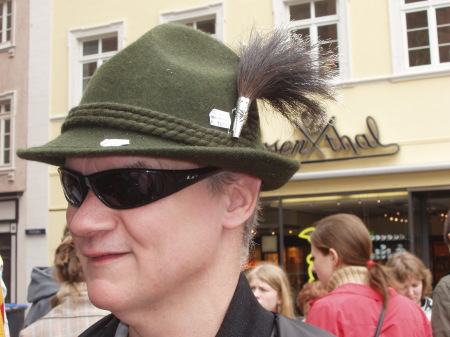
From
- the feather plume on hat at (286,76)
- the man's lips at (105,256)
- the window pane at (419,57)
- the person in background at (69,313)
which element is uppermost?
the window pane at (419,57)

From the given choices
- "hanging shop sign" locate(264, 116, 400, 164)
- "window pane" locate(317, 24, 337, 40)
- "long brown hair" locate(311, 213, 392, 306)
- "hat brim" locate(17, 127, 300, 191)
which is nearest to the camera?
"hat brim" locate(17, 127, 300, 191)

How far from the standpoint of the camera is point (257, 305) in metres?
1.41

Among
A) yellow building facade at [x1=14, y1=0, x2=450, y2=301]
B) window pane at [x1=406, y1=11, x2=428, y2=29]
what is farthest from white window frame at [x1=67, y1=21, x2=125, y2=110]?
window pane at [x1=406, y1=11, x2=428, y2=29]

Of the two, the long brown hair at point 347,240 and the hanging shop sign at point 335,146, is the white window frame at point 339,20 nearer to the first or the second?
the hanging shop sign at point 335,146

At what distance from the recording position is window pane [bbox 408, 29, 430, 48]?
9336 millimetres

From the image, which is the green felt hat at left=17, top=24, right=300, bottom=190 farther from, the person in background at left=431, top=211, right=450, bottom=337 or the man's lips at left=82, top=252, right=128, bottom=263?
the person in background at left=431, top=211, right=450, bottom=337

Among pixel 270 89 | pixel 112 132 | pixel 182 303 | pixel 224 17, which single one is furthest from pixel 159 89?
pixel 224 17

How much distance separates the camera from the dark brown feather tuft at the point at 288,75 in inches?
56.6

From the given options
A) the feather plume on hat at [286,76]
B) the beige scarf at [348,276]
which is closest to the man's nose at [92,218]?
the feather plume on hat at [286,76]

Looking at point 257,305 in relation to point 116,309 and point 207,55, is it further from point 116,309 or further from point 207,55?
point 207,55

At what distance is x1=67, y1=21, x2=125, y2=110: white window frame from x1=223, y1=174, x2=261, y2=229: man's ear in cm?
1044

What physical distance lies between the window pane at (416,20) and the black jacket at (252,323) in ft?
28.9

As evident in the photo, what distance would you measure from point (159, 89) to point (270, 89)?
1.04 feet

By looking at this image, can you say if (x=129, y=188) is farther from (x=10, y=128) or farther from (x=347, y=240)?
(x=10, y=128)
